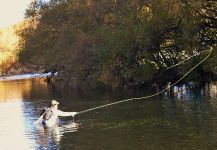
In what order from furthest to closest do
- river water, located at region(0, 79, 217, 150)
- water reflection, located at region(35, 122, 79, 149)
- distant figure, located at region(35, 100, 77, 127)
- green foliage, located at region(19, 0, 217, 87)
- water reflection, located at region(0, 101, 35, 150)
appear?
green foliage, located at region(19, 0, 217, 87)
distant figure, located at region(35, 100, 77, 127)
water reflection, located at region(0, 101, 35, 150)
water reflection, located at region(35, 122, 79, 149)
river water, located at region(0, 79, 217, 150)

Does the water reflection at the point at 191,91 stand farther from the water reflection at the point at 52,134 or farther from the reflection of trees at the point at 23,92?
the reflection of trees at the point at 23,92

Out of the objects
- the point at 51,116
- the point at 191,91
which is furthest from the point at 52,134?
the point at 191,91

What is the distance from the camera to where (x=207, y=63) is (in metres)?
54.6

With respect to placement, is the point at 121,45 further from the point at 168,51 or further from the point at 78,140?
the point at 78,140

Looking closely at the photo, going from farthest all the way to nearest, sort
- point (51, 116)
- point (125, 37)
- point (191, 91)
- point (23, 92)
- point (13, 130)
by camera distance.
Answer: point (23, 92)
point (125, 37)
point (191, 91)
point (51, 116)
point (13, 130)

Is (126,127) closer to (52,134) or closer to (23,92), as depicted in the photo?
(52,134)

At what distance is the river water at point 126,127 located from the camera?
2856 centimetres

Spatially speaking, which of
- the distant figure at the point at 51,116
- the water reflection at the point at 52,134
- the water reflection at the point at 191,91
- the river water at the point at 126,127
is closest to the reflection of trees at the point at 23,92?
the river water at the point at 126,127

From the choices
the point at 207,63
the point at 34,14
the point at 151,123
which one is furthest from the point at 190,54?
the point at 34,14

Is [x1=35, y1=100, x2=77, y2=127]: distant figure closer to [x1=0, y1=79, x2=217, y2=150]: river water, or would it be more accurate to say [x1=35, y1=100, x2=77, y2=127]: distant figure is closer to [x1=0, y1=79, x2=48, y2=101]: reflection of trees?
[x1=0, y1=79, x2=217, y2=150]: river water

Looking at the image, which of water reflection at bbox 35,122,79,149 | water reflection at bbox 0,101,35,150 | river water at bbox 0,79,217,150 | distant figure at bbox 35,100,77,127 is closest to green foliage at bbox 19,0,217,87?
river water at bbox 0,79,217,150

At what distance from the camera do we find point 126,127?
34438 mm

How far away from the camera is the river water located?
28.6m

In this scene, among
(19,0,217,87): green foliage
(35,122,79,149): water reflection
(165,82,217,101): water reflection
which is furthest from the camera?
(19,0,217,87): green foliage
